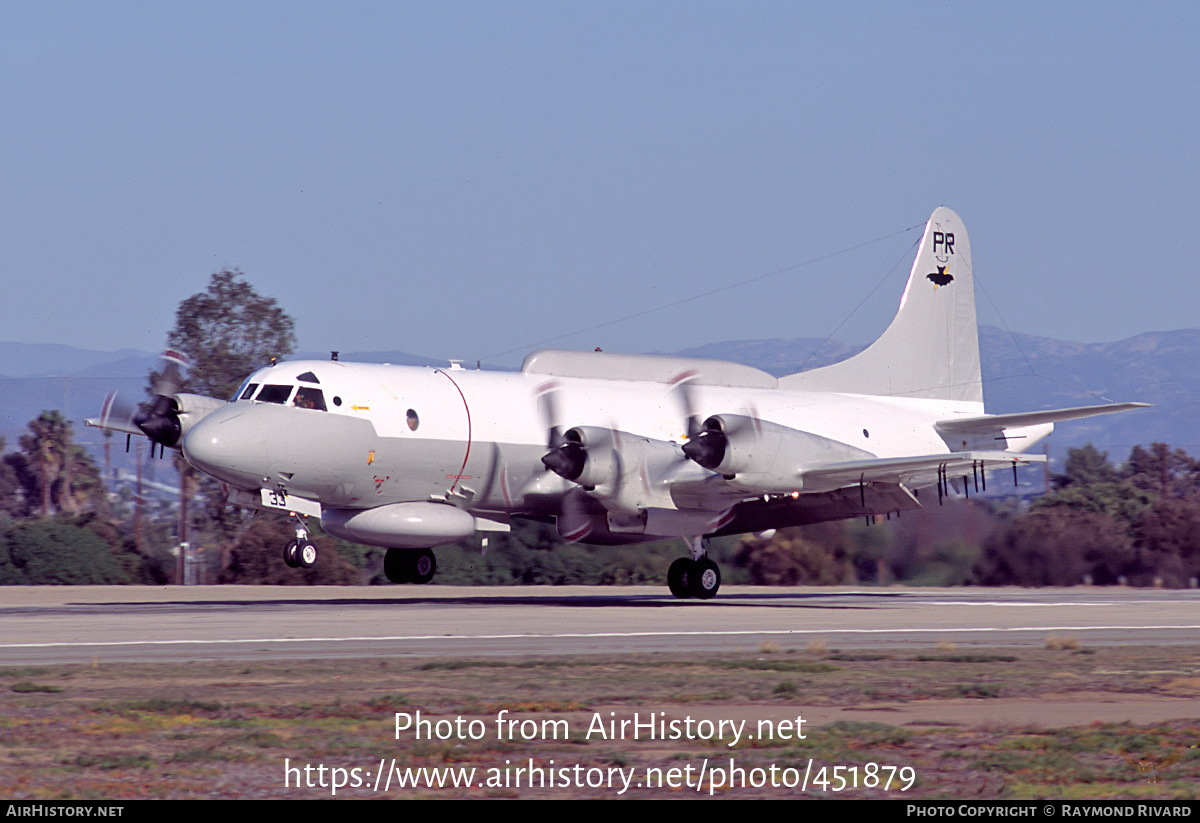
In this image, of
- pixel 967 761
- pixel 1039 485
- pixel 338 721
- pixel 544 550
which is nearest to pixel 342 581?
pixel 544 550

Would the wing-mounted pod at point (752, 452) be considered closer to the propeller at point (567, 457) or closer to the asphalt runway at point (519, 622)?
the propeller at point (567, 457)

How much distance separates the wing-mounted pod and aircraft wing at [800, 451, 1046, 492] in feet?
1.22

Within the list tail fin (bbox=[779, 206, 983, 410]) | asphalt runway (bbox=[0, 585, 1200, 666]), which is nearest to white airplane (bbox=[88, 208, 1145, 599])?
asphalt runway (bbox=[0, 585, 1200, 666])

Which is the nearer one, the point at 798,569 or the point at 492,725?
the point at 492,725

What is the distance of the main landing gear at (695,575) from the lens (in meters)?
30.6

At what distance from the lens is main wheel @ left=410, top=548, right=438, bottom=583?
102 ft

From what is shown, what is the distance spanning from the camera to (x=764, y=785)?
9.06 metres

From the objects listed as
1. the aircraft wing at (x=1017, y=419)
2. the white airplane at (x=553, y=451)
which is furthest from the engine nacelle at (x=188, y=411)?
the aircraft wing at (x=1017, y=419)

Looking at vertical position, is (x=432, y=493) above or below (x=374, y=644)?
above

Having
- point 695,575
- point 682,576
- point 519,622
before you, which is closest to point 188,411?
point 519,622

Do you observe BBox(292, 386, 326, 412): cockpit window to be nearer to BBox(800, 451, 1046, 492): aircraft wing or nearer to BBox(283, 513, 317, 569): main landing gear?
BBox(283, 513, 317, 569): main landing gear

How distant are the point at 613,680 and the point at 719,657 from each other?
2838mm
